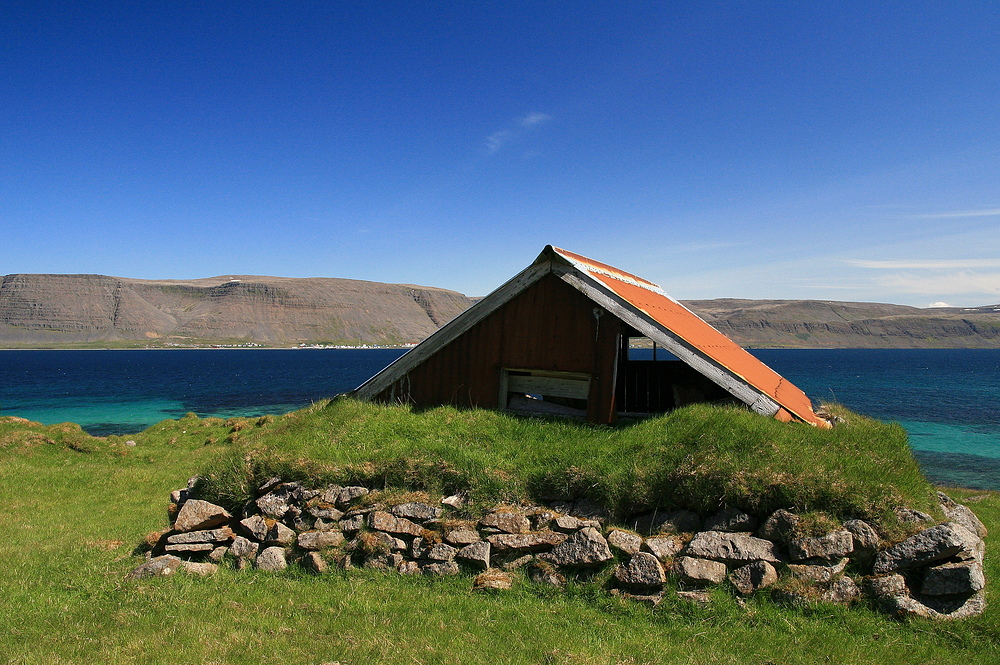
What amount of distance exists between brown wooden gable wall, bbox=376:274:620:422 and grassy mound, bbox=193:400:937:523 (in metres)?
0.70

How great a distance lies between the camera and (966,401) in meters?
57.9

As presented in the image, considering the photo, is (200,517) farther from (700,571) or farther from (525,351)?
(700,571)

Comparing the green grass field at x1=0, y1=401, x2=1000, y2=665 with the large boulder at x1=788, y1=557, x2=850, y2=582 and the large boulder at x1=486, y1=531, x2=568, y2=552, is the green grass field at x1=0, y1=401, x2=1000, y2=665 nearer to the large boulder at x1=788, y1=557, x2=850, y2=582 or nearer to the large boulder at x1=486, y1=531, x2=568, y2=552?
the large boulder at x1=788, y1=557, x2=850, y2=582

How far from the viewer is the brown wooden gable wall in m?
10.3

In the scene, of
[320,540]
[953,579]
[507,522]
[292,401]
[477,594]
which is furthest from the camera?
[292,401]

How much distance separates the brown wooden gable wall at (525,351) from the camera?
407 inches

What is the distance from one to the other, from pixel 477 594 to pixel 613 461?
2.76 meters

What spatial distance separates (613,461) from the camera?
335 inches

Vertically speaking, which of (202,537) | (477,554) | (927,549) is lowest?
(202,537)

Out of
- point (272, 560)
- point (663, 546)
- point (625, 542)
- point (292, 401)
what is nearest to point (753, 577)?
point (663, 546)

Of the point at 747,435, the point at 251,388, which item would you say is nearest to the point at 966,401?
the point at 747,435

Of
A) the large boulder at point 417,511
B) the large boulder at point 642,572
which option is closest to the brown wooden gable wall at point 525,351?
the large boulder at point 417,511

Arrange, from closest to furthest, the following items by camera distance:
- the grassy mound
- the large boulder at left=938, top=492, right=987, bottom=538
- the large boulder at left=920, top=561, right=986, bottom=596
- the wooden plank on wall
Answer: the large boulder at left=920, top=561, right=986, bottom=596
the grassy mound
the large boulder at left=938, top=492, right=987, bottom=538
the wooden plank on wall

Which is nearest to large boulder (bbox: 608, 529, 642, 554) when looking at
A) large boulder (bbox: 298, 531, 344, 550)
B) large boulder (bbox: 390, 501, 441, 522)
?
large boulder (bbox: 390, 501, 441, 522)
